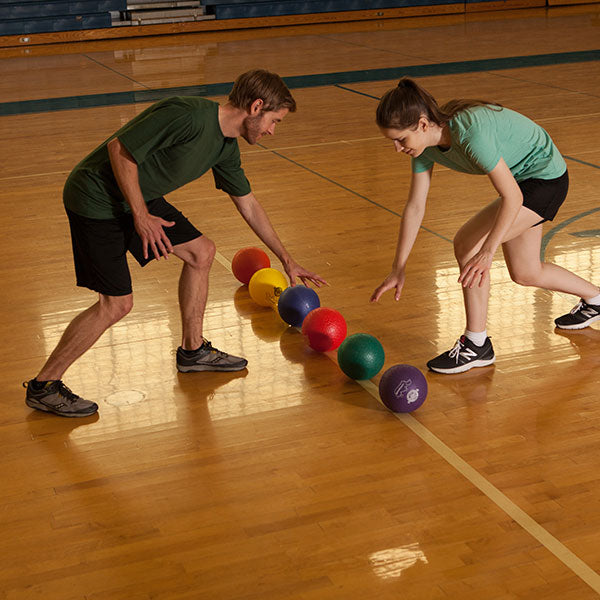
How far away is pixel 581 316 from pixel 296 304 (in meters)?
1.45

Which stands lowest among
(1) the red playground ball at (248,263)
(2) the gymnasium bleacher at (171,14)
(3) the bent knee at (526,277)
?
(1) the red playground ball at (248,263)

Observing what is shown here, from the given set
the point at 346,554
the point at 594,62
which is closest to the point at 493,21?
the point at 594,62

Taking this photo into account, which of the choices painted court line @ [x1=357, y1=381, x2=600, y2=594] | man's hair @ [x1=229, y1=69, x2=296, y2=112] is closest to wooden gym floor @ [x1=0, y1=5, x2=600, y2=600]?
painted court line @ [x1=357, y1=381, x2=600, y2=594]

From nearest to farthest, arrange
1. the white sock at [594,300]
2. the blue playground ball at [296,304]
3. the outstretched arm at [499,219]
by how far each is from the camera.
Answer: the outstretched arm at [499,219] < the white sock at [594,300] < the blue playground ball at [296,304]

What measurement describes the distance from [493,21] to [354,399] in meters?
15.8

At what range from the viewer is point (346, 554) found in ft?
9.60

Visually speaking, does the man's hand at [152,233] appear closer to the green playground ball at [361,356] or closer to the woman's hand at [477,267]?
the green playground ball at [361,356]

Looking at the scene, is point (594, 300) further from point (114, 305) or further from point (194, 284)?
point (114, 305)

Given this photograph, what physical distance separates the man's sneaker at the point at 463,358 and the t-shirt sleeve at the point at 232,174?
1197 millimetres

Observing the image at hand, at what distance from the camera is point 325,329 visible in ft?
14.4

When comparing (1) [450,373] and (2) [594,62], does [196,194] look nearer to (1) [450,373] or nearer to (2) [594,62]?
(1) [450,373]

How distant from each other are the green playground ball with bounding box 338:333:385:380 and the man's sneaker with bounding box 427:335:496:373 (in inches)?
11.3

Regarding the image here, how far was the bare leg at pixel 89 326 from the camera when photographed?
3.82 meters

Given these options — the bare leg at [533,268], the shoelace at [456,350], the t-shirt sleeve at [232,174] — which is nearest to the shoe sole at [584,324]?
the bare leg at [533,268]
